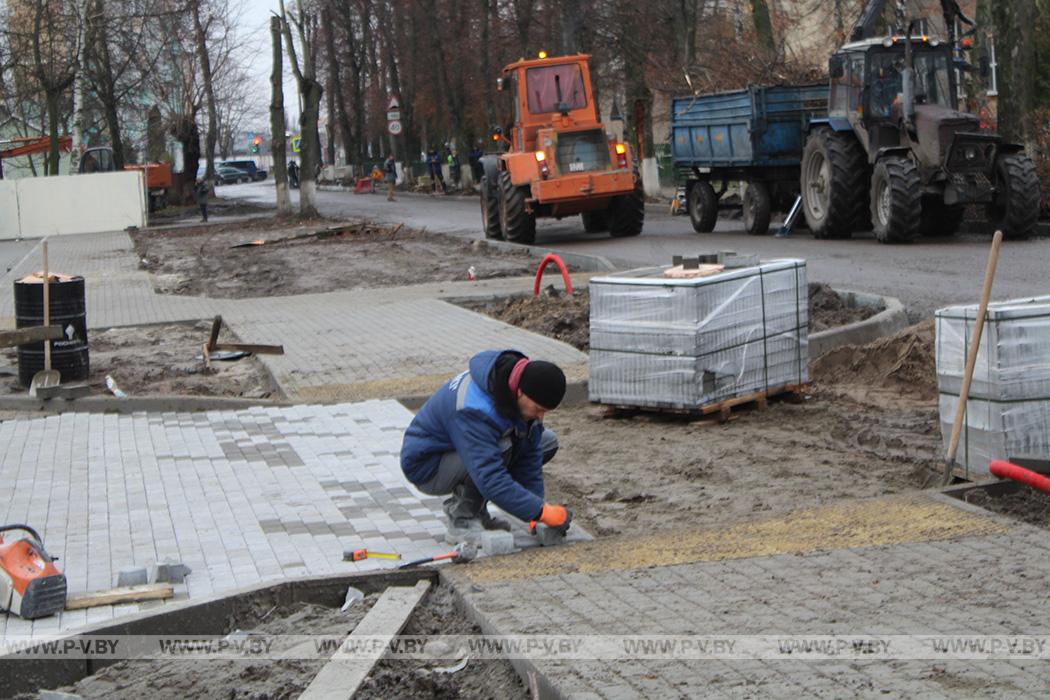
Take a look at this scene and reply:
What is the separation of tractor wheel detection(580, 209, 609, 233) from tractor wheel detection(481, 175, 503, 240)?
162cm

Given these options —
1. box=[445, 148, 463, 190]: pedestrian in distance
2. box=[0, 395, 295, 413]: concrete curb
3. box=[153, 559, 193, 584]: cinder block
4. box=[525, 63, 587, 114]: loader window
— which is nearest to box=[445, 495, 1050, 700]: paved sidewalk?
box=[153, 559, 193, 584]: cinder block

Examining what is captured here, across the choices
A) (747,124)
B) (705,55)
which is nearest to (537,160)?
(747,124)

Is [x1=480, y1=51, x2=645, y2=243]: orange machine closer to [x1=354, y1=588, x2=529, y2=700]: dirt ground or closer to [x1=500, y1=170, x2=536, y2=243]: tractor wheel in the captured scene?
[x1=500, y1=170, x2=536, y2=243]: tractor wheel

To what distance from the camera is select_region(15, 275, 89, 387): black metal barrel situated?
38.1ft

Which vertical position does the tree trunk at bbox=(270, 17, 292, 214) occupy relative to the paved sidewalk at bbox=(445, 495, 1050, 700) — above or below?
above

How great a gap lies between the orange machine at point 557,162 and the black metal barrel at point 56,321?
42.6 ft

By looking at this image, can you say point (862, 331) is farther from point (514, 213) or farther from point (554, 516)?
point (514, 213)

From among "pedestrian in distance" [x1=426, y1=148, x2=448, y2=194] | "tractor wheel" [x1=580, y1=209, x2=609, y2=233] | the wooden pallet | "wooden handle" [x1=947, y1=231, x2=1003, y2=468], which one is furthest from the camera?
"pedestrian in distance" [x1=426, y1=148, x2=448, y2=194]

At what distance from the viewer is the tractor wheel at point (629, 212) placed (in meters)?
25.1

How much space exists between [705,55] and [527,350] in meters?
29.3

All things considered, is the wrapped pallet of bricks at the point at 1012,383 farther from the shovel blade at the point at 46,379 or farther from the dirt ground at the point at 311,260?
the dirt ground at the point at 311,260

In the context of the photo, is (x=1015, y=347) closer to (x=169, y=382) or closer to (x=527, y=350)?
(x=527, y=350)

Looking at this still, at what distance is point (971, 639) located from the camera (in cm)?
457

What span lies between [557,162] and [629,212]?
5.61 ft
